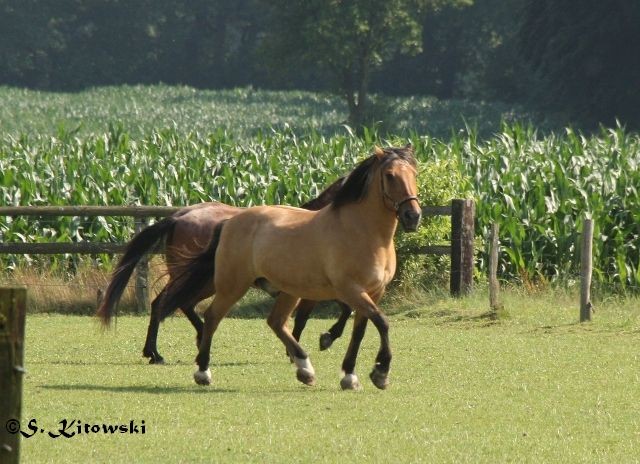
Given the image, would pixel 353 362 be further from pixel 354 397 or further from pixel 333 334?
pixel 333 334

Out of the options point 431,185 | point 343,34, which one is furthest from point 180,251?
point 343,34

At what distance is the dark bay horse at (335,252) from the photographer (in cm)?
1078

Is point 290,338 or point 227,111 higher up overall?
point 290,338

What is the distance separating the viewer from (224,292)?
11.6m

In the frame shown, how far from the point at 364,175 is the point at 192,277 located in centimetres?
208

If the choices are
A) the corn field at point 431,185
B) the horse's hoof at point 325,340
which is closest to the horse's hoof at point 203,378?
the horse's hoof at point 325,340

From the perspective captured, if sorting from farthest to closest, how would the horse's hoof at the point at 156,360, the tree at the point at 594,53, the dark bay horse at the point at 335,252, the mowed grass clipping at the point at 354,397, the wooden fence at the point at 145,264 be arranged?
the tree at the point at 594,53
the wooden fence at the point at 145,264
the horse's hoof at the point at 156,360
the dark bay horse at the point at 335,252
the mowed grass clipping at the point at 354,397

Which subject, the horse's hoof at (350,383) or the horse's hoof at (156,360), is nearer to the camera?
the horse's hoof at (350,383)

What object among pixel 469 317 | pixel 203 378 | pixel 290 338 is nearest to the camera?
pixel 203 378

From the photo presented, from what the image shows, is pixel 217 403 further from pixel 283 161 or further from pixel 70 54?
pixel 70 54

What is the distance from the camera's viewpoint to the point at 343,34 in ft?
229

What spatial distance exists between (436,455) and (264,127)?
64591 mm

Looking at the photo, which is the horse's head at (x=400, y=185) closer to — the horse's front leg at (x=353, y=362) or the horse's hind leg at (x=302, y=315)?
the horse's front leg at (x=353, y=362)

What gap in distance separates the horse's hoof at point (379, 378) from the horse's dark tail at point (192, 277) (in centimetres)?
202
